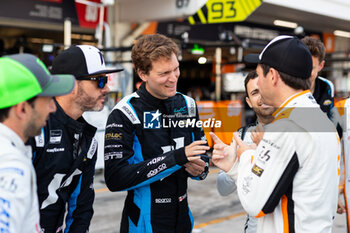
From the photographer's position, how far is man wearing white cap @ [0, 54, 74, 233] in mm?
1470

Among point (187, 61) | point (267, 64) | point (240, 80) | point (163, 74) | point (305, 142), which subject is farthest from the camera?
point (187, 61)

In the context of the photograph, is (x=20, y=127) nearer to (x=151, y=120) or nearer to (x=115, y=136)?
(x=115, y=136)

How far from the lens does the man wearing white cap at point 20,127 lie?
147cm

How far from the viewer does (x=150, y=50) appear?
260 centimetres

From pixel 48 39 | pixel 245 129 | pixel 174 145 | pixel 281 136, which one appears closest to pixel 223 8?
pixel 245 129

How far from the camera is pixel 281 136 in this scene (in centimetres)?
184

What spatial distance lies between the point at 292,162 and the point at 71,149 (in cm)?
131

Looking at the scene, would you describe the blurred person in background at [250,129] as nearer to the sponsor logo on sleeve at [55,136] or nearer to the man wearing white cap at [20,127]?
the sponsor logo on sleeve at [55,136]

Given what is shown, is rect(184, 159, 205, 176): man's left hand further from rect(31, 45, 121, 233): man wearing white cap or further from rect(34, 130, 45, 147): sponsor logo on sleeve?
rect(34, 130, 45, 147): sponsor logo on sleeve

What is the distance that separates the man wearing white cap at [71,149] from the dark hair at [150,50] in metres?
0.25

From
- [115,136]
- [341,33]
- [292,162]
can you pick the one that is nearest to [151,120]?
[115,136]

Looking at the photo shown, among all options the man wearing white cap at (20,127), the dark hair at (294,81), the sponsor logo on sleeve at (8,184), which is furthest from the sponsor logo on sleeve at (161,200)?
the sponsor logo on sleeve at (8,184)

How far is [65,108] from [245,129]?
1.39m

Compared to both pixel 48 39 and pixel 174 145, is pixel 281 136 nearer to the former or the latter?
pixel 174 145
